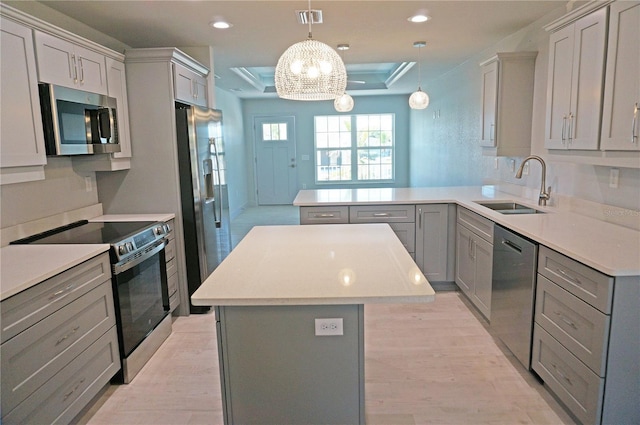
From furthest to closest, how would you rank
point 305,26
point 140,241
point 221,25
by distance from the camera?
point 305,26
point 221,25
point 140,241

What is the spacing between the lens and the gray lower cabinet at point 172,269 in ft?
10.9

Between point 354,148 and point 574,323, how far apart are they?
25.1 feet

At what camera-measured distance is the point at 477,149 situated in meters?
4.97

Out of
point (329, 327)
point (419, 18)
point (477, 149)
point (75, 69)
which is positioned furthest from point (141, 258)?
point (477, 149)

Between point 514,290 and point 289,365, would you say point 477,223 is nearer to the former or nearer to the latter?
point 514,290

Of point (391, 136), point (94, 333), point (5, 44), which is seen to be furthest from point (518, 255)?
point (391, 136)

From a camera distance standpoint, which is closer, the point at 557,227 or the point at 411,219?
the point at 557,227

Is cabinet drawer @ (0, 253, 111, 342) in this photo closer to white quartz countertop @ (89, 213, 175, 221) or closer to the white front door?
white quartz countertop @ (89, 213, 175, 221)

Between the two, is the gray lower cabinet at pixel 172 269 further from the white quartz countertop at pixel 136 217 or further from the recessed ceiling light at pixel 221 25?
the recessed ceiling light at pixel 221 25

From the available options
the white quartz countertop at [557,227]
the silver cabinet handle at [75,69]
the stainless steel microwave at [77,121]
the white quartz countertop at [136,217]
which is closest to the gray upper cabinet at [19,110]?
the stainless steel microwave at [77,121]

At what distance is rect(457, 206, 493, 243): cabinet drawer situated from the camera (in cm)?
303

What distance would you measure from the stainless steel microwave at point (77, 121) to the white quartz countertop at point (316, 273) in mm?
1285

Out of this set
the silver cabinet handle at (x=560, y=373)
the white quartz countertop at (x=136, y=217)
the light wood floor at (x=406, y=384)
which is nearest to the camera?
the silver cabinet handle at (x=560, y=373)

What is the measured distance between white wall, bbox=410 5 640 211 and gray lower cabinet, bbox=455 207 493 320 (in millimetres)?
643
